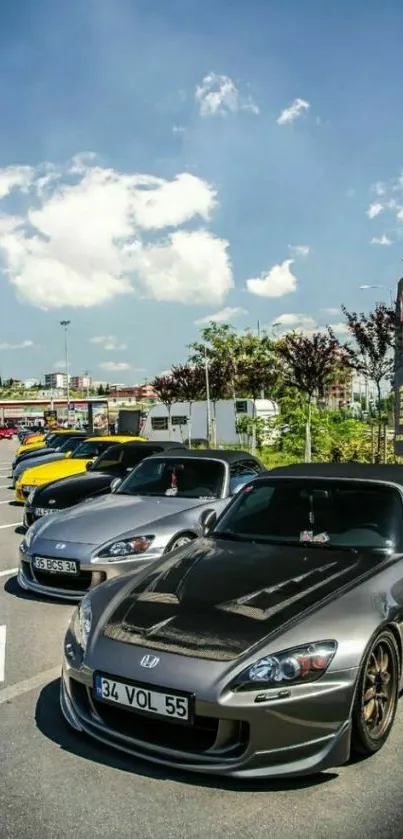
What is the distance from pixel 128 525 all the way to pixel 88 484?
3116 mm

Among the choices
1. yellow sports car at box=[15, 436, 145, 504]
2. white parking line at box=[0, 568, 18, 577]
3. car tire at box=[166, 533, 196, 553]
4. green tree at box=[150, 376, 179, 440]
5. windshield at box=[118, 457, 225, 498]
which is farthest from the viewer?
green tree at box=[150, 376, 179, 440]

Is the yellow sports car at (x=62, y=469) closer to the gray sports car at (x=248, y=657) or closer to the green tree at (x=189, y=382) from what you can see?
the gray sports car at (x=248, y=657)

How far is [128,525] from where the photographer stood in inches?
251

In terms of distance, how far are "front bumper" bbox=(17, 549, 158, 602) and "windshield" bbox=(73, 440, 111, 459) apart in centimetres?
761

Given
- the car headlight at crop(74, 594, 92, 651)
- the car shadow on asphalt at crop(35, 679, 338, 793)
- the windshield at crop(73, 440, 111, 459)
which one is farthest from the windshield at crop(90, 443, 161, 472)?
the car shadow on asphalt at crop(35, 679, 338, 793)

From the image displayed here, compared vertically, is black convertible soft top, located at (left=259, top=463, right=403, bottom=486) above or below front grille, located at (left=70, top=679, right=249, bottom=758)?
above

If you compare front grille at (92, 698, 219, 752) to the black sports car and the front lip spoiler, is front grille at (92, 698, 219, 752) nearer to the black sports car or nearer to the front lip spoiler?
the front lip spoiler

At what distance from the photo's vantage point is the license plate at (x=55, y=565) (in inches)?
236

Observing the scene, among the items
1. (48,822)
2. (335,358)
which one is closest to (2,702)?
(48,822)

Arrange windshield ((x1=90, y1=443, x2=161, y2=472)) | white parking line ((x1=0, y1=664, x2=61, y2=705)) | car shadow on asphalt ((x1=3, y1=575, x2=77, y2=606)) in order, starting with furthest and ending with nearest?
1. windshield ((x1=90, y1=443, x2=161, y2=472))
2. car shadow on asphalt ((x1=3, y1=575, x2=77, y2=606))
3. white parking line ((x1=0, y1=664, x2=61, y2=705))

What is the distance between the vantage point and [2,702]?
417 centimetres

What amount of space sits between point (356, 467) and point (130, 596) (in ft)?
6.72

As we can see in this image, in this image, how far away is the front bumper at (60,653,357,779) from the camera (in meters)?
2.95

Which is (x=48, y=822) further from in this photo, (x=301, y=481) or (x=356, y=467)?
(x=356, y=467)
